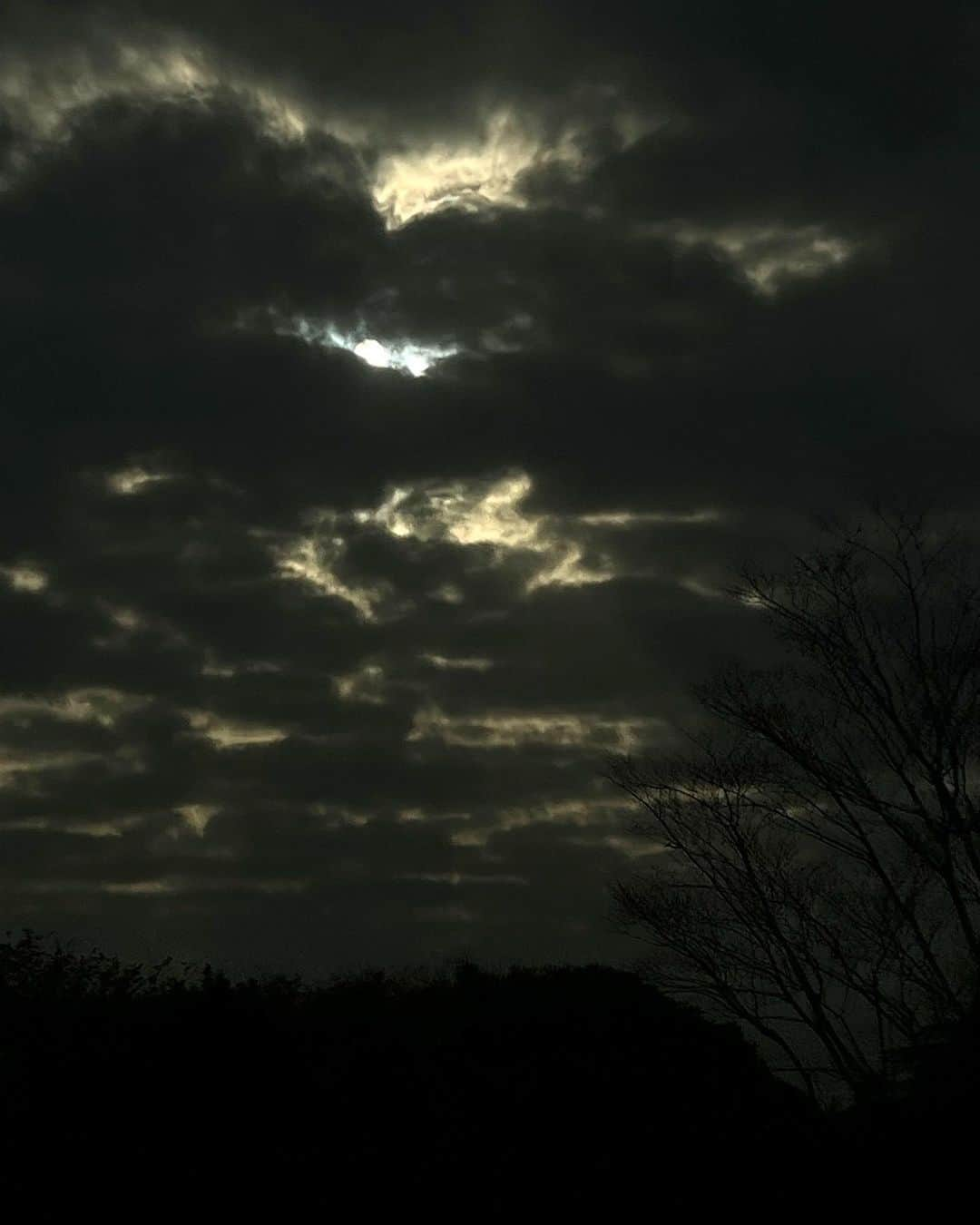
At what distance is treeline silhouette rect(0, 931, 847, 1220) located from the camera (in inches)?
568

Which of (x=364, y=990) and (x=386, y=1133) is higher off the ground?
(x=364, y=990)

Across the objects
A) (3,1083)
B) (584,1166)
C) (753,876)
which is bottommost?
(584,1166)

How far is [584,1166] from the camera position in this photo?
1664cm

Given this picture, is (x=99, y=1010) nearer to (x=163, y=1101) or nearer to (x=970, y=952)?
(x=163, y=1101)

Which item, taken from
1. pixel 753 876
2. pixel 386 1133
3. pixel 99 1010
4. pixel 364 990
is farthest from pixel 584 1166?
pixel 753 876

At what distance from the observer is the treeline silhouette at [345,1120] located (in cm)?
1442

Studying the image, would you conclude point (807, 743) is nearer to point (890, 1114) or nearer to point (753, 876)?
point (753, 876)

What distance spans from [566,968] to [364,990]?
8.04 m

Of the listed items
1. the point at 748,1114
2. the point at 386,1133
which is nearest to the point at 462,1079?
the point at 386,1133

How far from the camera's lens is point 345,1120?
16375mm

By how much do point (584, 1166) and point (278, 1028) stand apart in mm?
4408

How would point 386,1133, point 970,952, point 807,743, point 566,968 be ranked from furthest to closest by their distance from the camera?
point 566,968, point 807,743, point 970,952, point 386,1133

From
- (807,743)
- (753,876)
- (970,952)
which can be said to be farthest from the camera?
(753,876)

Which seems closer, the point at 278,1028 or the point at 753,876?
the point at 278,1028
